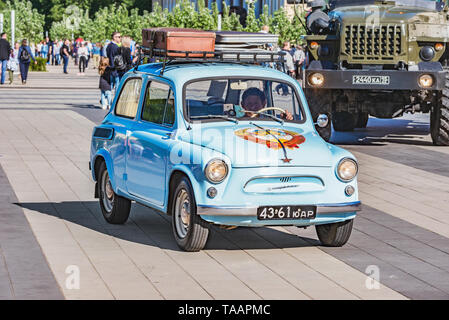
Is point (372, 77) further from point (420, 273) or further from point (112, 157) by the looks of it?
point (420, 273)

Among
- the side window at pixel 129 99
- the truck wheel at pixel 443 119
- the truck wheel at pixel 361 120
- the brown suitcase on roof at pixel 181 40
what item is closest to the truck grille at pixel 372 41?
the truck wheel at pixel 443 119

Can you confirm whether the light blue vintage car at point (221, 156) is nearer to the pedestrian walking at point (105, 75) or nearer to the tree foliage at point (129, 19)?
the pedestrian walking at point (105, 75)

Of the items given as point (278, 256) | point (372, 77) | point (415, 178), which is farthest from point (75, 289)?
point (372, 77)

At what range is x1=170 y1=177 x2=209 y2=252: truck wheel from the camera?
340 inches

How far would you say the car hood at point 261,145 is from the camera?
867 cm

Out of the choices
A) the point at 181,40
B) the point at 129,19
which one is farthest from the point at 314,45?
the point at 129,19

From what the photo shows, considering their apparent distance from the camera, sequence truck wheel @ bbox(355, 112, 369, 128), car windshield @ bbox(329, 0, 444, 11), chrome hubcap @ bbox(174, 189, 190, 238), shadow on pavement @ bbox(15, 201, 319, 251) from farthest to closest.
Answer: truck wheel @ bbox(355, 112, 369, 128) < car windshield @ bbox(329, 0, 444, 11) < shadow on pavement @ bbox(15, 201, 319, 251) < chrome hubcap @ bbox(174, 189, 190, 238)

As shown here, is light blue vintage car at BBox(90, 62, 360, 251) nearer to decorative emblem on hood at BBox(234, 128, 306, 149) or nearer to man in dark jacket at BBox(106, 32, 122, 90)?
decorative emblem on hood at BBox(234, 128, 306, 149)

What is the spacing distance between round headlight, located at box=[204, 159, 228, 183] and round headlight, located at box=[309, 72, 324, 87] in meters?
10.2

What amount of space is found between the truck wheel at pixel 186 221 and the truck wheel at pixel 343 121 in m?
12.7

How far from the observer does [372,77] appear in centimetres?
1814

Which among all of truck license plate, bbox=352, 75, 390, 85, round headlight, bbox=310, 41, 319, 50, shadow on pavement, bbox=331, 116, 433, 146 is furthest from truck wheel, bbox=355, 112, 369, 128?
truck license plate, bbox=352, 75, 390, 85

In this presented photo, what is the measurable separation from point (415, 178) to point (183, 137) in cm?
599

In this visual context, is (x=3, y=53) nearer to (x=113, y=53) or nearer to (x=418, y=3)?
(x=113, y=53)
